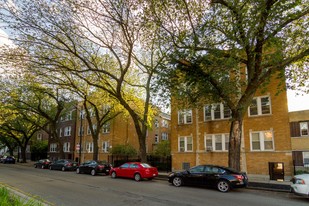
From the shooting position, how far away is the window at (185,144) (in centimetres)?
2383

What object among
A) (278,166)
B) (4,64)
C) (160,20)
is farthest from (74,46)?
(278,166)

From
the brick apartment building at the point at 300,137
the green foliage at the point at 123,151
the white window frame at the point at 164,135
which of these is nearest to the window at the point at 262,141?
the brick apartment building at the point at 300,137

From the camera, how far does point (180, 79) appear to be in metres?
16.1

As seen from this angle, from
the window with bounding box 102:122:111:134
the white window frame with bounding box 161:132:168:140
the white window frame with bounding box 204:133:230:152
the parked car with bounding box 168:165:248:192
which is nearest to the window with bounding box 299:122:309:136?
the white window frame with bounding box 204:133:230:152

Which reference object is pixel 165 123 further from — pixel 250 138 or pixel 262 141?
pixel 262 141

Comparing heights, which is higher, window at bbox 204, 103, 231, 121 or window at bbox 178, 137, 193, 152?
window at bbox 204, 103, 231, 121

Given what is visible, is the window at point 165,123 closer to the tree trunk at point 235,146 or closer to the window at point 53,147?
the window at point 53,147

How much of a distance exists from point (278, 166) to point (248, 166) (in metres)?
3.77

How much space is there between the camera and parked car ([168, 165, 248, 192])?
39.9ft

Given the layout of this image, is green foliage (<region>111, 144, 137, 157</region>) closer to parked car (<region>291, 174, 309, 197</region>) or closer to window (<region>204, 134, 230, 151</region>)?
window (<region>204, 134, 230, 151</region>)

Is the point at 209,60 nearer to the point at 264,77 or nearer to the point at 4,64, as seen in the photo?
the point at 264,77

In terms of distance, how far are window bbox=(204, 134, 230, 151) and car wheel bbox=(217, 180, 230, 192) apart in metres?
9.35

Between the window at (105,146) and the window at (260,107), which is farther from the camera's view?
the window at (105,146)

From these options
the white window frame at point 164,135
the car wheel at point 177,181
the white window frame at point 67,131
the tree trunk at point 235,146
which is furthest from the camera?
the white window frame at point 164,135
